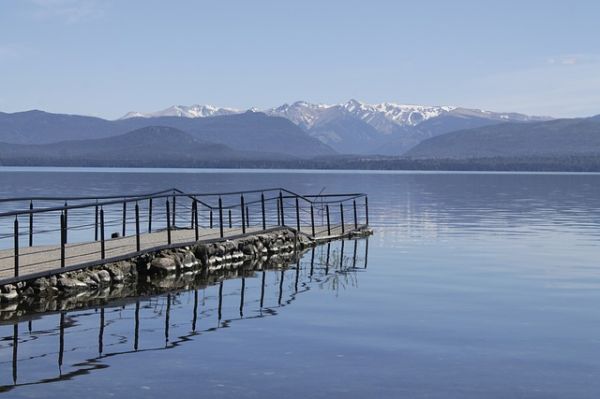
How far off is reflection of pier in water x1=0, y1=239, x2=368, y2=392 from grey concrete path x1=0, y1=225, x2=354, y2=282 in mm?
2919

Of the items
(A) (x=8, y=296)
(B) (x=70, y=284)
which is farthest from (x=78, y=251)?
(A) (x=8, y=296)

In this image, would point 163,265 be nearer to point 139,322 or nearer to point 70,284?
point 70,284

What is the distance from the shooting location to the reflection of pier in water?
17.0 metres

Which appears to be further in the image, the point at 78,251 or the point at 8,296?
the point at 78,251

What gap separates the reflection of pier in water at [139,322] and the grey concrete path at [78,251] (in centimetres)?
292

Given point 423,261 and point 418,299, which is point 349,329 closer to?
point 418,299

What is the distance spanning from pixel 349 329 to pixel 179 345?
13.8ft

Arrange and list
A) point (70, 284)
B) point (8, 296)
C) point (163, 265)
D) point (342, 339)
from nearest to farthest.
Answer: point (342, 339), point (8, 296), point (70, 284), point (163, 265)

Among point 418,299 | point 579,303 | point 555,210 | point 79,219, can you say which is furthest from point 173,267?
point 555,210

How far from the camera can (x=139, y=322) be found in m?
21.6

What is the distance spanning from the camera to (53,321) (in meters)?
21.4

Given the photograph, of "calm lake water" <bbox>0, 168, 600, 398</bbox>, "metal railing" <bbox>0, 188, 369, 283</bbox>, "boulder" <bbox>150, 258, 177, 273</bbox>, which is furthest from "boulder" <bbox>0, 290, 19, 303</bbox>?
"boulder" <bbox>150, 258, 177, 273</bbox>

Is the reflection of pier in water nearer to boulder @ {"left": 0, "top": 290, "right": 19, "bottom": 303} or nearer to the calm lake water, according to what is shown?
the calm lake water

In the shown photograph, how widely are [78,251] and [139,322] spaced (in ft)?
29.8
